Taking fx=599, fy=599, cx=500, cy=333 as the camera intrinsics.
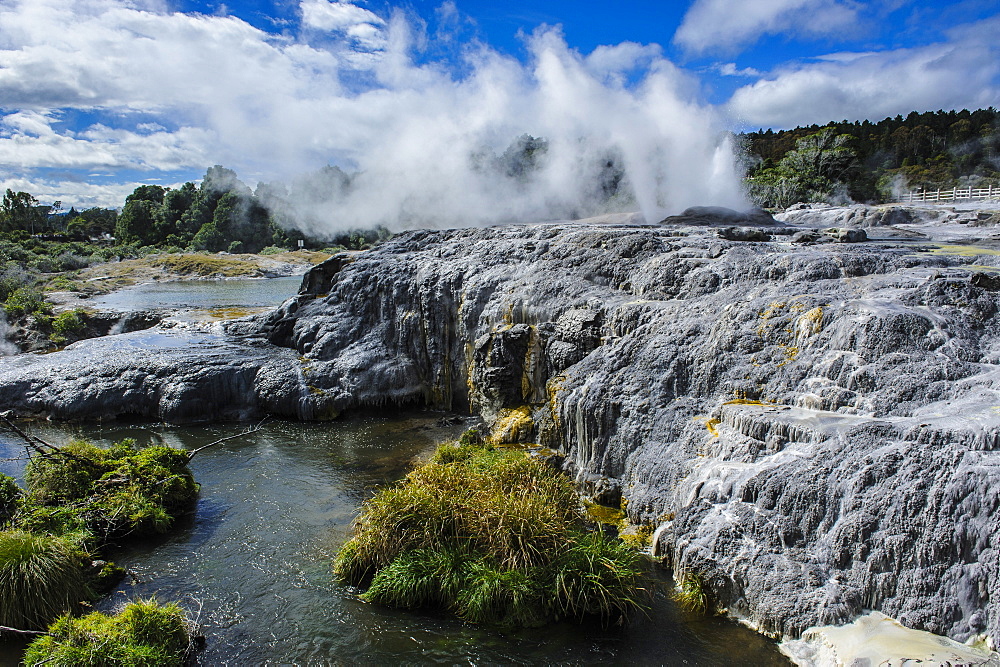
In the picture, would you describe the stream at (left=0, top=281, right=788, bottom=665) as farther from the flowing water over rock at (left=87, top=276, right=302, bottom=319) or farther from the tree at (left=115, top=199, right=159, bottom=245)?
the tree at (left=115, top=199, right=159, bottom=245)

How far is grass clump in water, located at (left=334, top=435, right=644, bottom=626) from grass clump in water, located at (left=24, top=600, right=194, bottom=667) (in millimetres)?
2252

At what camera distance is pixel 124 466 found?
1122cm

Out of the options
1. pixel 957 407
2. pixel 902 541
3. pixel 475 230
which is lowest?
pixel 902 541

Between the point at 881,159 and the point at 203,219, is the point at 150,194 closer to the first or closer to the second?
the point at 203,219

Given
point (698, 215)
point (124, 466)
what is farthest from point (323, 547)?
point (698, 215)

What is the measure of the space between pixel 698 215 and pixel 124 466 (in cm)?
1633

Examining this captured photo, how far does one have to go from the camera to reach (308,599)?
→ 8461mm

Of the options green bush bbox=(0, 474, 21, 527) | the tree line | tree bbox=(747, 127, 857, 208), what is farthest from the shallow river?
the tree line

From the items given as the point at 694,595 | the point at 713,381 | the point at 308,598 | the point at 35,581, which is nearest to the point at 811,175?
the point at 713,381

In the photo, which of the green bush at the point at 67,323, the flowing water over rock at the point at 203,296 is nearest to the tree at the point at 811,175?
the flowing water over rock at the point at 203,296

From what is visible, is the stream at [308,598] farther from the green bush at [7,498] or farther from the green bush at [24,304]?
the green bush at [24,304]

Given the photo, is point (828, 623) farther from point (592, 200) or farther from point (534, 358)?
point (592, 200)

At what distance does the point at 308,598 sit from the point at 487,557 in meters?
2.64

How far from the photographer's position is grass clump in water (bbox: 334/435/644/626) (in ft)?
25.6
